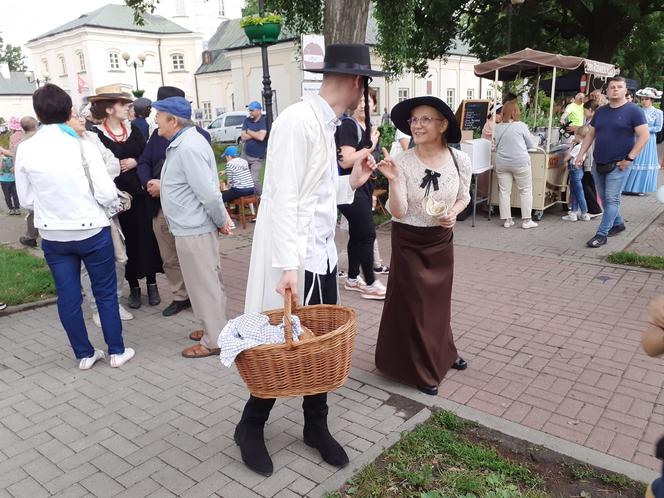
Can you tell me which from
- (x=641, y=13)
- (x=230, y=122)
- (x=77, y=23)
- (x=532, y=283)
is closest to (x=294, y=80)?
(x=230, y=122)

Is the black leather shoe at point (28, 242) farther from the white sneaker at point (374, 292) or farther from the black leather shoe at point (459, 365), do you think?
the black leather shoe at point (459, 365)

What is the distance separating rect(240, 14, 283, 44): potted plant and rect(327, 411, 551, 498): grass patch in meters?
8.21

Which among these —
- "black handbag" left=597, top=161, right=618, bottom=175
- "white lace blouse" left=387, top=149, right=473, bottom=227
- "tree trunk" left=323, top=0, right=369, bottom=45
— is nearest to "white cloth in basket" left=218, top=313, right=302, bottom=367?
"white lace blouse" left=387, top=149, right=473, bottom=227

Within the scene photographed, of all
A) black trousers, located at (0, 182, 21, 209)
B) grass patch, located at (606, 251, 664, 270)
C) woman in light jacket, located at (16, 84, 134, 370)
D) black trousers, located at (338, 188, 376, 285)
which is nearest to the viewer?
woman in light jacket, located at (16, 84, 134, 370)

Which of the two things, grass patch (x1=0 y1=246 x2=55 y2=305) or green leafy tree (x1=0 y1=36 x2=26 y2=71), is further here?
green leafy tree (x1=0 y1=36 x2=26 y2=71)

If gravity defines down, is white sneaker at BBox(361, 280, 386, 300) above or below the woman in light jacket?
below

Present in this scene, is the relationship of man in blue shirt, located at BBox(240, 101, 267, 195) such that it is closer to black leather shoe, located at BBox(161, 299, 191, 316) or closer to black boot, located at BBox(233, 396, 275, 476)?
black leather shoe, located at BBox(161, 299, 191, 316)

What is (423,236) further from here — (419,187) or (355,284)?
(355,284)

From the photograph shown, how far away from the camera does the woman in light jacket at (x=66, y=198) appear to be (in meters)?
3.76

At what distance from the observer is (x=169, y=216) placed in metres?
4.28

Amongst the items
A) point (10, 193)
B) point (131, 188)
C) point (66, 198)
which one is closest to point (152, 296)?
point (131, 188)

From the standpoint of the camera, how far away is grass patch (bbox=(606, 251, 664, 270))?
6.34 metres

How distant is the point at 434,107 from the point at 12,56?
328 feet

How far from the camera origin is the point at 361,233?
555 cm
